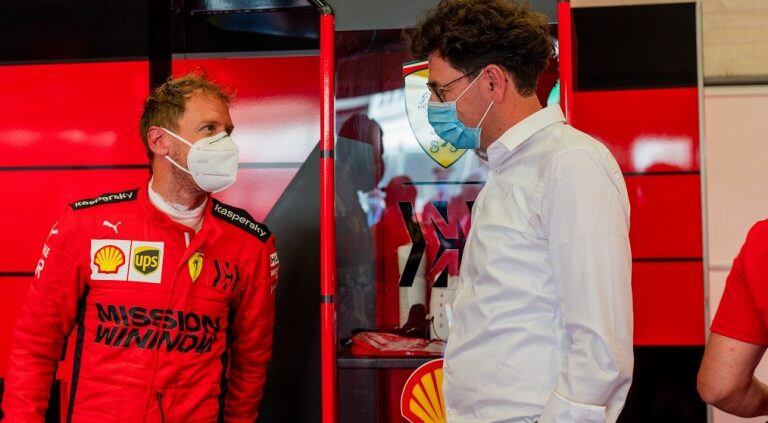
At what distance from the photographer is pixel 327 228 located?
97.4 inches

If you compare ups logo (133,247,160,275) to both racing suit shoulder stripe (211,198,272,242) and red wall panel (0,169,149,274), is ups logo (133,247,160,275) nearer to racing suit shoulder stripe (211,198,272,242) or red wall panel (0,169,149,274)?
racing suit shoulder stripe (211,198,272,242)

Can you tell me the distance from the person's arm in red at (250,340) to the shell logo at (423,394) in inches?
17.9

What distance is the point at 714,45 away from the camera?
3.20 m

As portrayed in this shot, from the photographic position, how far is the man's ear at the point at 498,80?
162 centimetres

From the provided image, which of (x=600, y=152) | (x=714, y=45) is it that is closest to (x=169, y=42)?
(x=714, y=45)

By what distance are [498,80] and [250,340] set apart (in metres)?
1.18

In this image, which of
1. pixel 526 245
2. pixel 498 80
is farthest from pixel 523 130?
pixel 526 245

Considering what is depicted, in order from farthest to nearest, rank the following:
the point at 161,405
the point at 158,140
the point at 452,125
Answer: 1. the point at 158,140
2. the point at 161,405
3. the point at 452,125

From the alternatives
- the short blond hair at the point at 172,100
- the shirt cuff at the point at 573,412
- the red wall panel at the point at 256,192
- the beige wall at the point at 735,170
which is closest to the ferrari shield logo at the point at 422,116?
the short blond hair at the point at 172,100

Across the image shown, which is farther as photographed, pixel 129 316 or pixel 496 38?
pixel 129 316

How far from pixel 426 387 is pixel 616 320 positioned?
1.27 m

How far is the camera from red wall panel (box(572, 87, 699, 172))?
126 inches

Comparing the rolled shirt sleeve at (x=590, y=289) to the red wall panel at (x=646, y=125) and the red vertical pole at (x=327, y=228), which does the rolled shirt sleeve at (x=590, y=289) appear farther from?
the red wall panel at (x=646, y=125)

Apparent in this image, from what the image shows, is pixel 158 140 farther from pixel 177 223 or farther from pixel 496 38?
pixel 496 38
